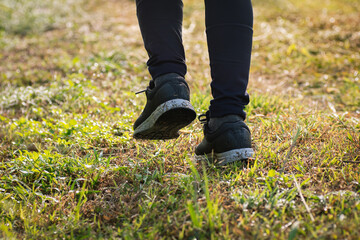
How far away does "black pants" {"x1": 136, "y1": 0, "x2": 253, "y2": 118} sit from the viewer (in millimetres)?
1617

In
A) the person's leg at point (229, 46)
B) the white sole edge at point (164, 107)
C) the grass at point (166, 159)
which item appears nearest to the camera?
the grass at point (166, 159)

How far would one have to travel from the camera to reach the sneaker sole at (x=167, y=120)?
5.65 feet

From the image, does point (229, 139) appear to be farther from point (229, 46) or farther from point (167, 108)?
point (229, 46)

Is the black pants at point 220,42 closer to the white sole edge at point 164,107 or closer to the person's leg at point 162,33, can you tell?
the person's leg at point 162,33

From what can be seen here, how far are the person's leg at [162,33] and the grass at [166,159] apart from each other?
0.51 m

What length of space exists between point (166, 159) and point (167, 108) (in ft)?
1.11

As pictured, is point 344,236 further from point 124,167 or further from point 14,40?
point 14,40

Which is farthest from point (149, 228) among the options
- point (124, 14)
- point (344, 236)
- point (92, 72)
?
point (124, 14)

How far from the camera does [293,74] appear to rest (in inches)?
152

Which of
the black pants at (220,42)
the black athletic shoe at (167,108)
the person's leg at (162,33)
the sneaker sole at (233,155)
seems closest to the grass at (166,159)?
the sneaker sole at (233,155)

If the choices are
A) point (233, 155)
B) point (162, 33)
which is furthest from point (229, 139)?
point (162, 33)

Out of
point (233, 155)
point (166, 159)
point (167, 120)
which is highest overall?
point (167, 120)

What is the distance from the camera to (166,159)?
75.3 inches

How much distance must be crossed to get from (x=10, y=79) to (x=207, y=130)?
9.23 ft
